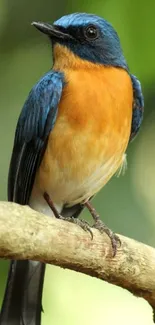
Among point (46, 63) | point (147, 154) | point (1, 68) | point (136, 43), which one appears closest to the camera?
point (136, 43)

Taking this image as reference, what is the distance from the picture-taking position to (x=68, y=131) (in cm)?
411

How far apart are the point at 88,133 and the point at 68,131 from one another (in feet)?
0.36

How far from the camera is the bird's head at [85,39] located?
425 centimetres

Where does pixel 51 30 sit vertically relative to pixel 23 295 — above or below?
above

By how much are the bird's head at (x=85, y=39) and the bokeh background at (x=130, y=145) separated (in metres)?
0.08

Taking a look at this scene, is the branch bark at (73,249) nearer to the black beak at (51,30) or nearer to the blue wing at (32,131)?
the blue wing at (32,131)

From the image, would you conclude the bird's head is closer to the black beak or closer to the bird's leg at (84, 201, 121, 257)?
the black beak

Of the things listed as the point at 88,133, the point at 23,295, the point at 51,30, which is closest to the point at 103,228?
the point at 88,133

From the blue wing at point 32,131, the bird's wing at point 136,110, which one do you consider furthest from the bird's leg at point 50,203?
the bird's wing at point 136,110

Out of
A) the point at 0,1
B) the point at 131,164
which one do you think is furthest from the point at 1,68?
the point at 131,164

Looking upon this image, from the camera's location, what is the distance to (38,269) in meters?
4.41

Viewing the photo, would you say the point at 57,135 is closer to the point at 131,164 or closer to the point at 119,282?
the point at 131,164

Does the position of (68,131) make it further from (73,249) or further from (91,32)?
(73,249)

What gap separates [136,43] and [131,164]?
87 cm
